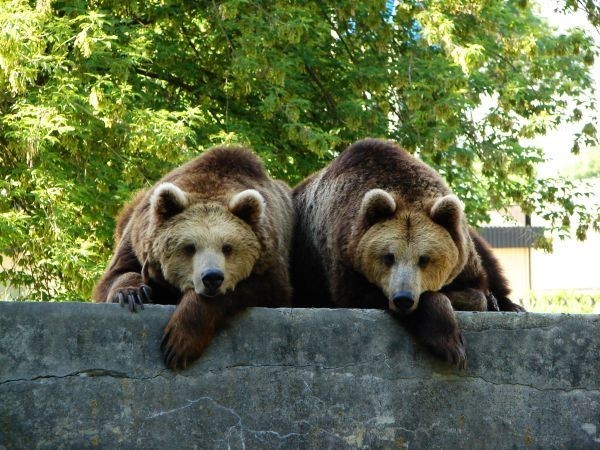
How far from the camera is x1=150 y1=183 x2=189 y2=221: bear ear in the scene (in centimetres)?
641

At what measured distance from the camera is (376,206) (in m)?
6.68

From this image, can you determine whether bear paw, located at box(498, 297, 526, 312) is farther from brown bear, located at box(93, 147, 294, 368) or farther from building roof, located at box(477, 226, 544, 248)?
building roof, located at box(477, 226, 544, 248)

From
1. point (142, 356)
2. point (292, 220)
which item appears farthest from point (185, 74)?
point (142, 356)

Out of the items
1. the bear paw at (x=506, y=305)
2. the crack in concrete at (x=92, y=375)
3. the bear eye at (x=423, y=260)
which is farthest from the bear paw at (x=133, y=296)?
the bear paw at (x=506, y=305)

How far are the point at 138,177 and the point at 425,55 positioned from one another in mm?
5440

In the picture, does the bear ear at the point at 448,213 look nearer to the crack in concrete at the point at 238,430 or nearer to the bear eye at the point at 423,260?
the bear eye at the point at 423,260

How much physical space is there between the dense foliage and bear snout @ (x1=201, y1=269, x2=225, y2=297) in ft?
22.5

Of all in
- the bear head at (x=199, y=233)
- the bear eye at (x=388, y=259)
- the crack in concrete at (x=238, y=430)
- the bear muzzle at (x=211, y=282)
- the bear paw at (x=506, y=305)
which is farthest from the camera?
the bear paw at (x=506, y=305)

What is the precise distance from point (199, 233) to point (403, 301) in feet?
4.67

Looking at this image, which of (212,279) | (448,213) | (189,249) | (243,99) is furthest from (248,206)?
(243,99)

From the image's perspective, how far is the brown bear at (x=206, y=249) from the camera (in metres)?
5.86

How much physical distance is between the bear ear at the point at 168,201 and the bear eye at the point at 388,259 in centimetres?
138

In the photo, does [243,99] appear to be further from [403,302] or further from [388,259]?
[403,302]

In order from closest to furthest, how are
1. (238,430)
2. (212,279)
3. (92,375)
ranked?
(92,375) → (238,430) → (212,279)
